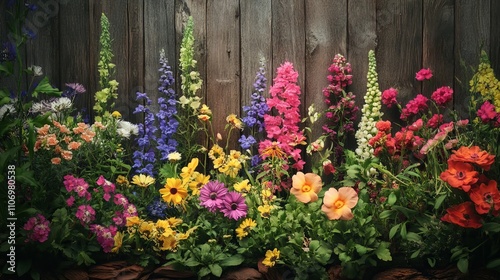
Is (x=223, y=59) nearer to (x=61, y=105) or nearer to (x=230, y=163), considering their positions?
(x=230, y=163)

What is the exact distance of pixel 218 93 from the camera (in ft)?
14.6

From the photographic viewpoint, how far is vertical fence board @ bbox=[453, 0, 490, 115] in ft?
14.2

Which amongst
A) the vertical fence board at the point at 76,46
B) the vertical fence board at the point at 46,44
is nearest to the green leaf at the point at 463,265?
the vertical fence board at the point at 76,46

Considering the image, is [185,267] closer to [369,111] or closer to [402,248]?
[402,248]

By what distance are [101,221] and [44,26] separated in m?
1.46

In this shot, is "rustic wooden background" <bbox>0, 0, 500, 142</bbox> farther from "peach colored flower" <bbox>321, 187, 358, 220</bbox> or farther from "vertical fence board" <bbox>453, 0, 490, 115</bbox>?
"peach colored flower" <bbox>321, 187, 358, 220</bbox>

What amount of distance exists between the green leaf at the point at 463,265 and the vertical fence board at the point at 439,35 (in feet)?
4.80

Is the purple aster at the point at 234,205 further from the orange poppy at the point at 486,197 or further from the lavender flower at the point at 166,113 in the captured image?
the orange poppy at the point at 486,197

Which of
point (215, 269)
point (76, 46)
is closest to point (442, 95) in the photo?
point (215, 269)

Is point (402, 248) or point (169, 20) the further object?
point (169, 20)

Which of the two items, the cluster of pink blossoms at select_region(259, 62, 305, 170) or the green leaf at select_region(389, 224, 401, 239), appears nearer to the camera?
the green leaf at select_region(389, 224, 401, 239)

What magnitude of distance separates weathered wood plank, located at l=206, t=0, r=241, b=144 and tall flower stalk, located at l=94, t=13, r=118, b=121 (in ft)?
1.88

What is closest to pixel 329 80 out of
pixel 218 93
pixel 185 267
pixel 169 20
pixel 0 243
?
pixel 218 93

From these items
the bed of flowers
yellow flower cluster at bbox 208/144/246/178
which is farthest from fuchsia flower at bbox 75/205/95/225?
yellow flower cluster at bbox 208/144/246/178
